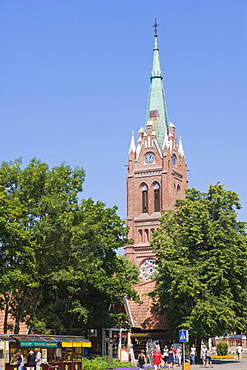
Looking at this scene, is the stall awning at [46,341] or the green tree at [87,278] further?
the green tree at [87,278]

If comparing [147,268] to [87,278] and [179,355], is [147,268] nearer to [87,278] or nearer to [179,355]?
[179,355]

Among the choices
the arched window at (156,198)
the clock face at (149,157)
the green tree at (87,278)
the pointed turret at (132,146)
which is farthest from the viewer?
the pointed turret at (132,146)

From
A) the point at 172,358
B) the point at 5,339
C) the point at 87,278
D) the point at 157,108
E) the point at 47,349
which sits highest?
the point at 157,108

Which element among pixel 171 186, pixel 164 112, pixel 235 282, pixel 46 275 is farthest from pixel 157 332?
pixel 164 112

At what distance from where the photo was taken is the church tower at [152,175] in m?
95.5

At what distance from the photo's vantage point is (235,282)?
45.9m

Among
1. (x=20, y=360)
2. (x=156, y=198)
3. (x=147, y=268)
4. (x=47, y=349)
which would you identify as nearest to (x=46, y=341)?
(x=47, y=349)

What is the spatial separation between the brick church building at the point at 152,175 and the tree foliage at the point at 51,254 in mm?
48935

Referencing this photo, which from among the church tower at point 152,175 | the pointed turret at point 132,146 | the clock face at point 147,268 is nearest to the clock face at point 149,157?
the church tower at point 152,175

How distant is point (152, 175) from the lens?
9856cm

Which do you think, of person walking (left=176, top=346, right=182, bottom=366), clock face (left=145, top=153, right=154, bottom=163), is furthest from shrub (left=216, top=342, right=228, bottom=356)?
clock face (left=145, top=153, right=154, bottom=163)

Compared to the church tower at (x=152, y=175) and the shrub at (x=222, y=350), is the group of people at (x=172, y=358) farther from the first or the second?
the church tower at (x=152, y=175)

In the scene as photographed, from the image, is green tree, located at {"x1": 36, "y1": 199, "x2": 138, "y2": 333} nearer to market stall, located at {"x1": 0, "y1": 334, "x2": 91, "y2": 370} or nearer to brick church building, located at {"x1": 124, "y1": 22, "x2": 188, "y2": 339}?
market stall, located at {"x1": 0, "y1": 334, "x2": 91, "y2": 370}

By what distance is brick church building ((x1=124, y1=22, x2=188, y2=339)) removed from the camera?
313 ft
